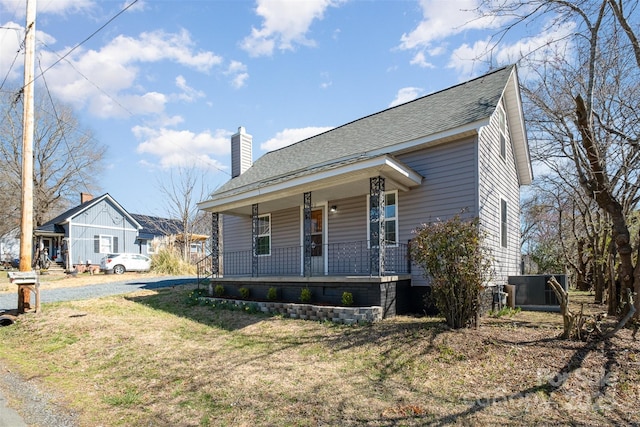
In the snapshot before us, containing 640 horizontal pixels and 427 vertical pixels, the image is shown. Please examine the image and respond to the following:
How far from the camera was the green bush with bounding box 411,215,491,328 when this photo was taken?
254 inches

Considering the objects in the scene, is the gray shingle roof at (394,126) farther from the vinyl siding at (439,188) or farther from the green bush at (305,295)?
the green bush at (305,295)

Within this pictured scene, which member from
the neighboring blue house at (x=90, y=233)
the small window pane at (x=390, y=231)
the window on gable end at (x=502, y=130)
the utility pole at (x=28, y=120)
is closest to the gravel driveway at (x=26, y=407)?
the utility pole at (x=28, y=120)

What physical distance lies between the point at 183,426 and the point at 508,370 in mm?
3991

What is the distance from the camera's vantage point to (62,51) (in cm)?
1099

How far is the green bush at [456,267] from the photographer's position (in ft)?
21.2

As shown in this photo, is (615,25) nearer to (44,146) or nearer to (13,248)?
(44,146)

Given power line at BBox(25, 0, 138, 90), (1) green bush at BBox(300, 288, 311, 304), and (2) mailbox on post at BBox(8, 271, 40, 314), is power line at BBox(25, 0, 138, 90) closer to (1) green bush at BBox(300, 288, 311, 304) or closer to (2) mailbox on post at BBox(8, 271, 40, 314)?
(2) mailbox on post at BBox(8, 271, 40, 314)

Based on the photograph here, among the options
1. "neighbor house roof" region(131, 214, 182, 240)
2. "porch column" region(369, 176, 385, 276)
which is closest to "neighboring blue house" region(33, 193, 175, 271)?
"neighbor house roof" region(131, 214, 182, 240)

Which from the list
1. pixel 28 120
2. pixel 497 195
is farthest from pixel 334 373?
pixel 28 120

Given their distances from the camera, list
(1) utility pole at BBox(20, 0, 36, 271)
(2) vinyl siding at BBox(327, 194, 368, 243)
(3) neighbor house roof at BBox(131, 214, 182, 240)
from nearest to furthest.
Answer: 1. (1) utility pole at BBox(20, 0, 36, 271)
2. (2) vinyl siding at BBox(327, 194, 368, 243)
3. (3) neighbor house roof at BBox(131, 214, 182, 240)

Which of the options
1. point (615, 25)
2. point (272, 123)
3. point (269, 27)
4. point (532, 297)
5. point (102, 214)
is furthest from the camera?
point (102, 214)

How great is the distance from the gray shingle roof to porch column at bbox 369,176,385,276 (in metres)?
1.87

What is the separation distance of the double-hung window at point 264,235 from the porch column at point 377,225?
557 centimetres

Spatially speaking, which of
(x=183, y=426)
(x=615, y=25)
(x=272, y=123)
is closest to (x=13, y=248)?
(x=272, y=123)
